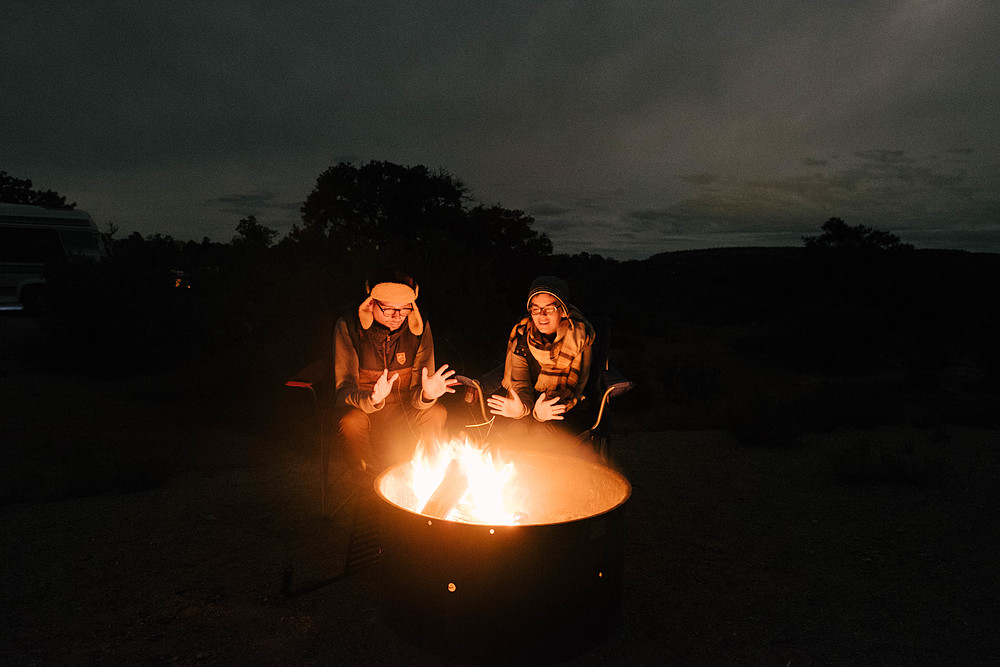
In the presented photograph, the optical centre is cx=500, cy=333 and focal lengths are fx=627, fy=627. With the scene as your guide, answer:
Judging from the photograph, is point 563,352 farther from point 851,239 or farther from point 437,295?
point 851,239

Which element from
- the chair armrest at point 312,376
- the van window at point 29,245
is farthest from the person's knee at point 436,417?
the van window at point 29,245

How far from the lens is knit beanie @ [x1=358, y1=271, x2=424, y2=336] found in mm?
3342

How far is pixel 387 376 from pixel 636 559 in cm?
170

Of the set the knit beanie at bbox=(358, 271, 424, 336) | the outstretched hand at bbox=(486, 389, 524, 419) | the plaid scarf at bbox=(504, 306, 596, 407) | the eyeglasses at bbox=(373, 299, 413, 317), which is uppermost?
the knit beanie at bbox=(358, 271, 424, 336)

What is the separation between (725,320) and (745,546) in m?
22.3

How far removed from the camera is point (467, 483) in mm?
2848

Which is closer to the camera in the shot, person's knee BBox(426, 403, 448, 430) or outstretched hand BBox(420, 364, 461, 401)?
outstretched hand BBox(420, 364, 461, 401)

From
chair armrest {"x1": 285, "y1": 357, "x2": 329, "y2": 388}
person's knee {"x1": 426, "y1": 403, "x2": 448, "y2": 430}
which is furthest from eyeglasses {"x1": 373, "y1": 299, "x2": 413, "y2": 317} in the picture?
person's knee {"x1": 426, "y1": 403, "x2": 448, "y2": 430}

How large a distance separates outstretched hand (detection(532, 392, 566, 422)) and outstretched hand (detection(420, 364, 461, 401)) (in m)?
0.47

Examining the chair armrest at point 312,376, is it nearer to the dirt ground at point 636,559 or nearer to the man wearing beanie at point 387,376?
the man wearing beanie at point 387,376

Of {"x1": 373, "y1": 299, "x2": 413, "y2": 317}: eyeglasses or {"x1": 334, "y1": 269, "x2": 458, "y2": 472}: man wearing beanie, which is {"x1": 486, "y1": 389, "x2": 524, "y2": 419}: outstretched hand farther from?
{"x1": 373, "y1": 299, "x2": 413, "y2": 317}: eyeglasses

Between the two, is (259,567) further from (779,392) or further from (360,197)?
(360,197)

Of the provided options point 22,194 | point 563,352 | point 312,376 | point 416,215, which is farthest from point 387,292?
point 22,194

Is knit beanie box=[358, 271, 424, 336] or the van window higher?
the van window
